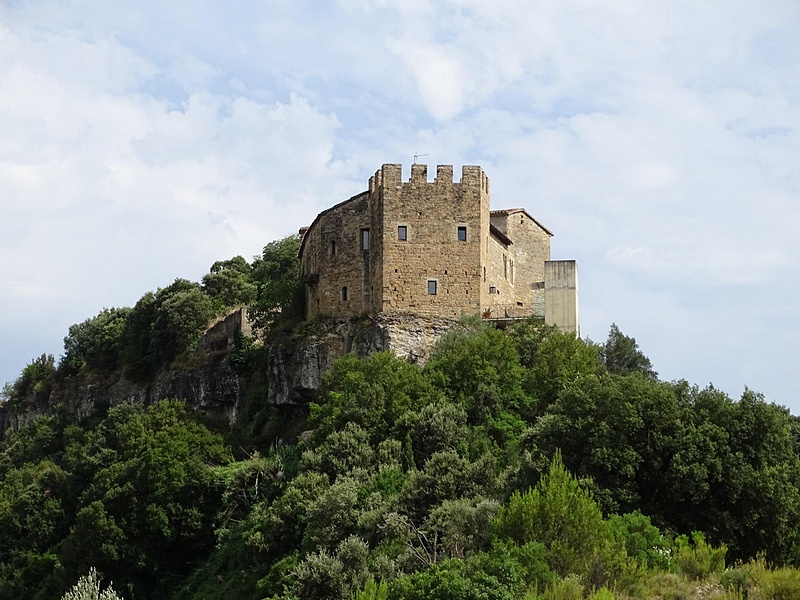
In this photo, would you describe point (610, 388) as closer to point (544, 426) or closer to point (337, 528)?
point (544, 426)

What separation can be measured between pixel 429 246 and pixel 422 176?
307 cm

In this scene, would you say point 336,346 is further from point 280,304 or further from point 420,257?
point 280,304

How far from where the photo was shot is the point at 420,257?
54.3 meters

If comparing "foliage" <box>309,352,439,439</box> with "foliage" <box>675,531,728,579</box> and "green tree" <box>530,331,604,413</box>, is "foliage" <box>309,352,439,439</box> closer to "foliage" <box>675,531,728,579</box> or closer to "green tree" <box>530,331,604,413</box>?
"green tree" <box>530,331,604,413</box>

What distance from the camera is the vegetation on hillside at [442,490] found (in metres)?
34.0

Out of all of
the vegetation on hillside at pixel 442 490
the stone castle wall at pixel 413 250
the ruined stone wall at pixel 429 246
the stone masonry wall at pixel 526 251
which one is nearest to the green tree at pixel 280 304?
the vegetation on hillside at pixel 442 490

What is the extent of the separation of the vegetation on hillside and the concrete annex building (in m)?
2.63

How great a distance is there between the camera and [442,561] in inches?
1355

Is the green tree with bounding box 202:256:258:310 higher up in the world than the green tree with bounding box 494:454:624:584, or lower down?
higher up

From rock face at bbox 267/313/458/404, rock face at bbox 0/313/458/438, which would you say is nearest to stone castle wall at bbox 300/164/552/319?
rock face at bbox 267/313/458/404

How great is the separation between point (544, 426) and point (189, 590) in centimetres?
1680

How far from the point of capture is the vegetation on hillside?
111 feet

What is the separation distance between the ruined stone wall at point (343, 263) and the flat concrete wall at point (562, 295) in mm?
7889

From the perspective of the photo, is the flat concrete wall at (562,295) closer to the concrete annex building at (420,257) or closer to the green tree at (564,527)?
the concrete annex building at (420,257)
